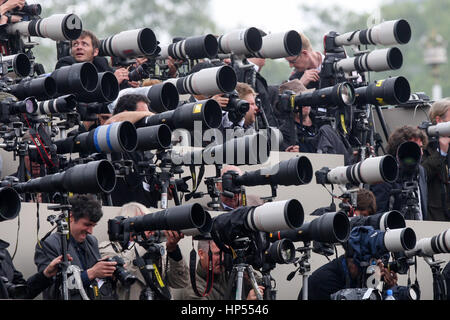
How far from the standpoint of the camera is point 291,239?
9.56 meters

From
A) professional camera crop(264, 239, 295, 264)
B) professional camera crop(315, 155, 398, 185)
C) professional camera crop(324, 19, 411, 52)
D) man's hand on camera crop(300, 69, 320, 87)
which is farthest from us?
man's hand on camera crop(300, 69, 320, 87)

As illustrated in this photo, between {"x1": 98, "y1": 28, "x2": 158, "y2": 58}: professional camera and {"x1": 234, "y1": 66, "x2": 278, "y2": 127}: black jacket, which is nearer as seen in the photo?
{"x1": 98, "y1": 28, "x2": 158, "y2": 58}: professional camera

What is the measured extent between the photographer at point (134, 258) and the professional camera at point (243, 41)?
2.29m

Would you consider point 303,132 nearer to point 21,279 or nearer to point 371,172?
point 371,172

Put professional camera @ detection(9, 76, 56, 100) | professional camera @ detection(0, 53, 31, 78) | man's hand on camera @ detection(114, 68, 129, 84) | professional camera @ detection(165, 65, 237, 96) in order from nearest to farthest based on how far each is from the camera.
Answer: professional camera @ detection(9, 76, 56, 100) → professional camera @ detection(0, 53, 31, 78) → professional camera @ detection(165, 65, 237, 96) → man's hand on camera @ detection(114, 68, 129, 84)

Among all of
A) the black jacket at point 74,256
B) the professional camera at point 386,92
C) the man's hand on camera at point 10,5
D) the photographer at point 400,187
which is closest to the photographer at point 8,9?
the man's hand on camera at point 10,5

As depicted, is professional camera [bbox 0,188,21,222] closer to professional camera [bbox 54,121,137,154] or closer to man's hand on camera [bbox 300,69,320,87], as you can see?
professional camera [bbox 54,121,137,154]

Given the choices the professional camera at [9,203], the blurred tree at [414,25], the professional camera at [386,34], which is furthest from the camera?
the blurred tree at [414,25]

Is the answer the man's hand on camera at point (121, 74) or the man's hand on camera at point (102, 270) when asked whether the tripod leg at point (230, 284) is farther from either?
the man's hand on camera at point (121, 74)

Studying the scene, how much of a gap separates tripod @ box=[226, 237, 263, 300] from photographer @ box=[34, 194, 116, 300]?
903 millimetres

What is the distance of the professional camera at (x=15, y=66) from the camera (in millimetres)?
9594

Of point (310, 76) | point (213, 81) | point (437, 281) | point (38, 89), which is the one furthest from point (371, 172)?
point (310, 76)

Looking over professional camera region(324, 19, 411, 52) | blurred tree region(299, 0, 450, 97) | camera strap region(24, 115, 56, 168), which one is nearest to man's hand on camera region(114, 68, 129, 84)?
professional camera region(324, 19, 411, 52)

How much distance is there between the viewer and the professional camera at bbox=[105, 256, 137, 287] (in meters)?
9.11
